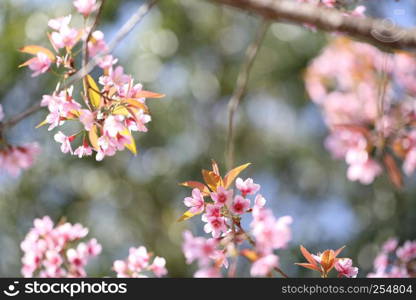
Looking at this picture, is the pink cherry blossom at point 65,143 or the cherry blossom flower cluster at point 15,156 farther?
the cherry blossom flower cluster at point 15,156

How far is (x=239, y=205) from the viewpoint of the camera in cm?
103

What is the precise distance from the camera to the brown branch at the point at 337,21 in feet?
2.25

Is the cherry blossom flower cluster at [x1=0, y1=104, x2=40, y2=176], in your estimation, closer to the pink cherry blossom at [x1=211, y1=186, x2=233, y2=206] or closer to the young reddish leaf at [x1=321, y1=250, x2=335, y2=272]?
the pink cherry blossom at [x1=211, y1=186, x2=233, y2=206]

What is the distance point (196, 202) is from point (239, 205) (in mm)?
90

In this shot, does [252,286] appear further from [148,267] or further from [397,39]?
[397,39]

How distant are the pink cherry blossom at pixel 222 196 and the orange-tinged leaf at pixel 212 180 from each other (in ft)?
0.07

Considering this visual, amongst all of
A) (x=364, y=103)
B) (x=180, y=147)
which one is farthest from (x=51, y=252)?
(x=180, y=147)

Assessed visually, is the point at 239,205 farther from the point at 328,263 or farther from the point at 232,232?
the point at 328,263

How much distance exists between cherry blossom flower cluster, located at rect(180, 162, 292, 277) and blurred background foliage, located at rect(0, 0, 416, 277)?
2552 millimetres

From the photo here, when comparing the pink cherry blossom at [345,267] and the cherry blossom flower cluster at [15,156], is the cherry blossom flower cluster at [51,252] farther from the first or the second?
the pink cherry blossom at [345,267]

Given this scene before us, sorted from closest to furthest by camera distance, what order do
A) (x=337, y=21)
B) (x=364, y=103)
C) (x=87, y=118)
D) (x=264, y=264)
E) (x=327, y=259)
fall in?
(x=337, y=21) → (x=264, y=264) → (x=87, y=118) → (x=327, y=259) → (x=364, y=103)

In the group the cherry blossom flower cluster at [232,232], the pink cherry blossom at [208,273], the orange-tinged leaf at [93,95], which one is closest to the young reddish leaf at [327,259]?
the cherry blossom flower cluster at [232,232]

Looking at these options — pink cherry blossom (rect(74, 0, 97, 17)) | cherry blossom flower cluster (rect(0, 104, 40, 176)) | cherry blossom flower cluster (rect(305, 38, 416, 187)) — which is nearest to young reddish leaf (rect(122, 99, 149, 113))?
pink cherry blossom (rect(74, 0, 97, 17))

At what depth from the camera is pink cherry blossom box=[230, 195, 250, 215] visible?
1022mm
